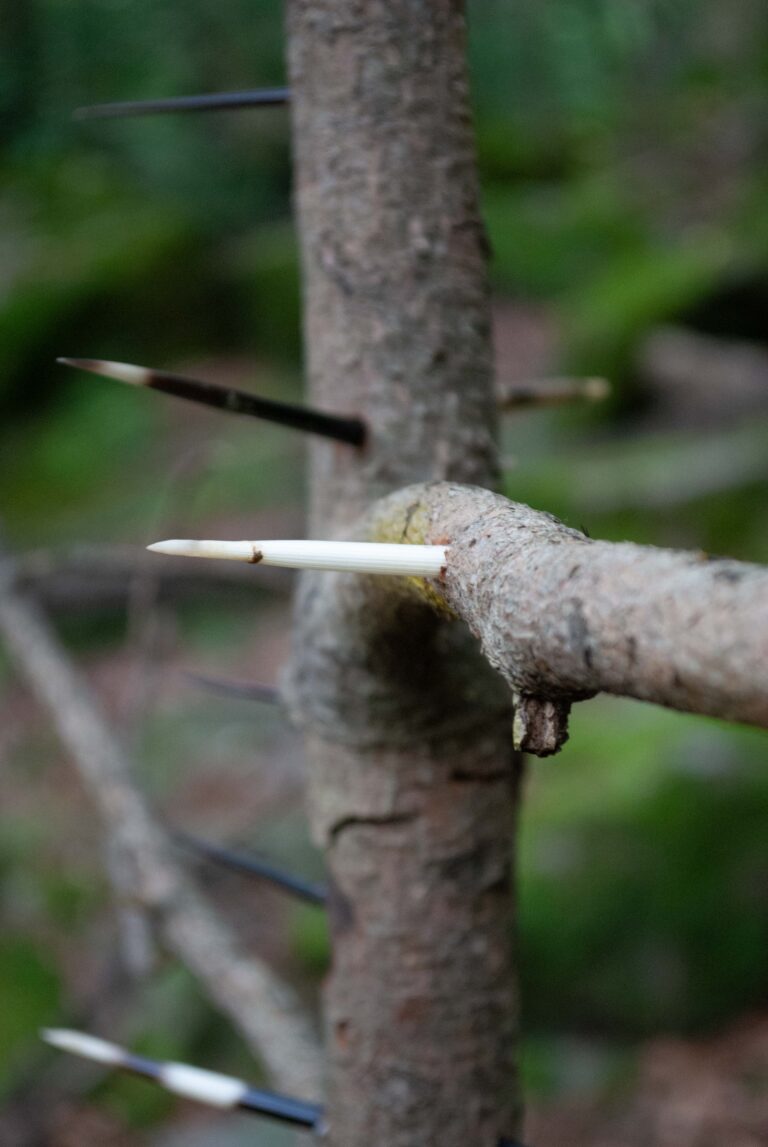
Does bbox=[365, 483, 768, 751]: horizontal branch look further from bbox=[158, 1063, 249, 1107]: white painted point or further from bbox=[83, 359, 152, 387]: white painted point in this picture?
bbox=[158, 1063, 249, 1107]: white painted point

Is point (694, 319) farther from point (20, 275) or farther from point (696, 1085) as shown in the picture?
point (696, 1085)

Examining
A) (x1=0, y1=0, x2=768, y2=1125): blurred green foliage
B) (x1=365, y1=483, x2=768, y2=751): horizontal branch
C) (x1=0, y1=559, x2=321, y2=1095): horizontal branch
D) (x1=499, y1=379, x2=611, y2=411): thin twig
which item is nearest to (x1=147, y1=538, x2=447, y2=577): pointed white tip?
(x1=365, y1=483, x2=768, y2=751): horizontal branch

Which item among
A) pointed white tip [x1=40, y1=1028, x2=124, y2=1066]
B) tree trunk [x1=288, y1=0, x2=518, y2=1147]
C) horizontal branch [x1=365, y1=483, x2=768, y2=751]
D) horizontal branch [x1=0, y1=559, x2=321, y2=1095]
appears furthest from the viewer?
horizontal branch [x1=0, y1=559, x2=321, y2=1095]

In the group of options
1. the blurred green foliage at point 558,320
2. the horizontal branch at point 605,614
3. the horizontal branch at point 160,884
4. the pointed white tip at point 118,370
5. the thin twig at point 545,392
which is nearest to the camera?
the horizontal branch at point 605,614

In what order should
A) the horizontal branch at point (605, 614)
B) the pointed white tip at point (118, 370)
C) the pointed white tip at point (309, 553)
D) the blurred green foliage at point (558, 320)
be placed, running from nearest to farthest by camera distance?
1. the horizontal branch at point (605, 614)
2. the pointed white tip at point (309, 553)
3. the pointed white tip at point (118, 370)
4. the blurred green foliage at point (558, 320)

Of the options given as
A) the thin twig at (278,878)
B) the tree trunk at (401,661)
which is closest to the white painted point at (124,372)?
the tree trunk at (401,661)

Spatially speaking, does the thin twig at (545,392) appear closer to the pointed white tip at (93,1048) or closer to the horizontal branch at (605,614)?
the horizontal branch at (605,614)
